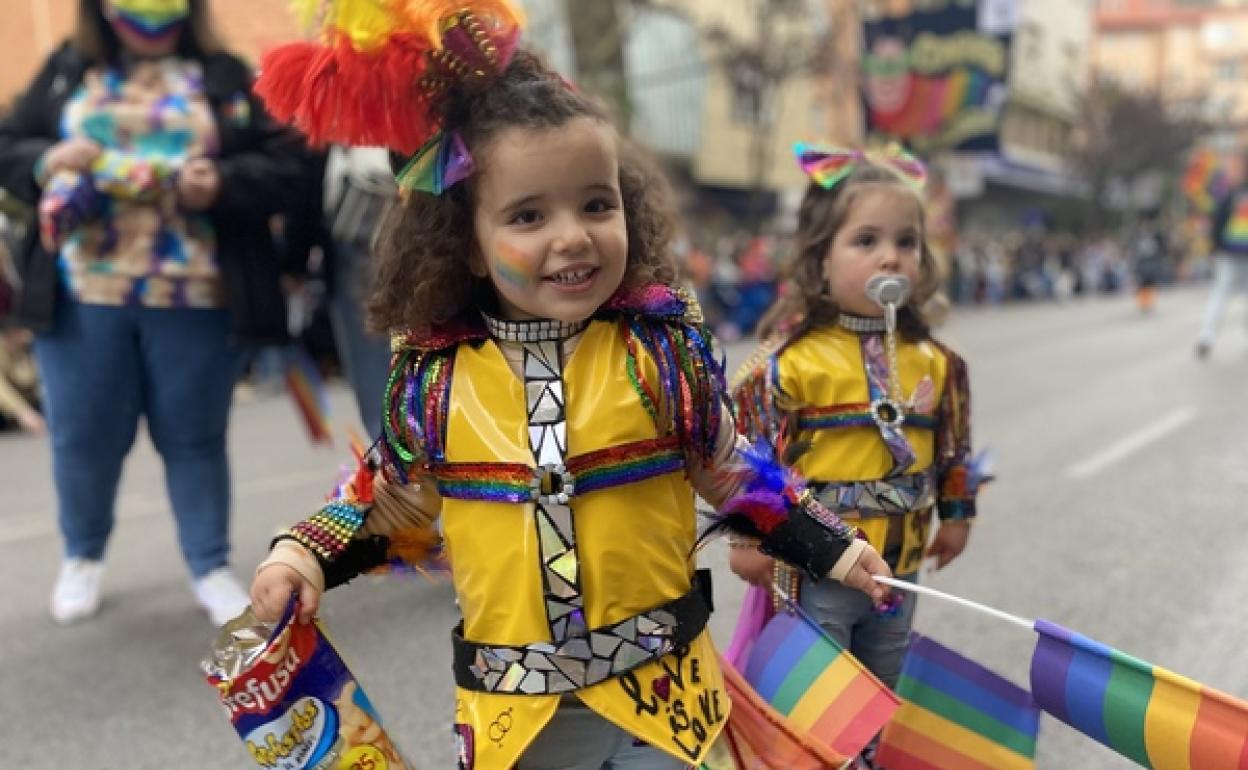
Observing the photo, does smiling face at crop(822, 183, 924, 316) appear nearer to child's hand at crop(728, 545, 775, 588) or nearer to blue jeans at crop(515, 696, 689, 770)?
child's hand at crop(728, 545, 775, 588)

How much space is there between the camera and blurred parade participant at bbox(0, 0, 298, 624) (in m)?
3.31

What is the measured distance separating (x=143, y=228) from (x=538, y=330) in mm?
2162

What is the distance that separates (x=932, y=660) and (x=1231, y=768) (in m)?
0.82

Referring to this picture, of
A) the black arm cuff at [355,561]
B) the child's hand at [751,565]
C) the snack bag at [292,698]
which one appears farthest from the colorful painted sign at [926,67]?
the snack bag at [292,698]

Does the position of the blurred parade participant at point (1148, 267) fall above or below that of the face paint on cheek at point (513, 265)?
below

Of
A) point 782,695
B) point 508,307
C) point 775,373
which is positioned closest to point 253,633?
point 508,307

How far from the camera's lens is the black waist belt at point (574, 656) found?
5.31 ft

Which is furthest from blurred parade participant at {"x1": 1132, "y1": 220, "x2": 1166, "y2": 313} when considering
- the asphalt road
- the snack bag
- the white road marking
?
the snack bag

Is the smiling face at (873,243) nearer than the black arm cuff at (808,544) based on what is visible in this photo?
No

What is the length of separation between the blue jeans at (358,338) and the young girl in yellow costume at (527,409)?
2045 millimetres

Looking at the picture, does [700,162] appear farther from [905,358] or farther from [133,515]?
[905,358]

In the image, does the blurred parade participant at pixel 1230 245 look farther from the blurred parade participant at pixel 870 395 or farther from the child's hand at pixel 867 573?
the child's hand at pixel 867 573

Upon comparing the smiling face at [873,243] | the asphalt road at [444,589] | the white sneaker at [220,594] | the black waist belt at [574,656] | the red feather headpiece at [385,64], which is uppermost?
the red feather headpiece at [385,64]

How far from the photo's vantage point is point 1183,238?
41.6 m
